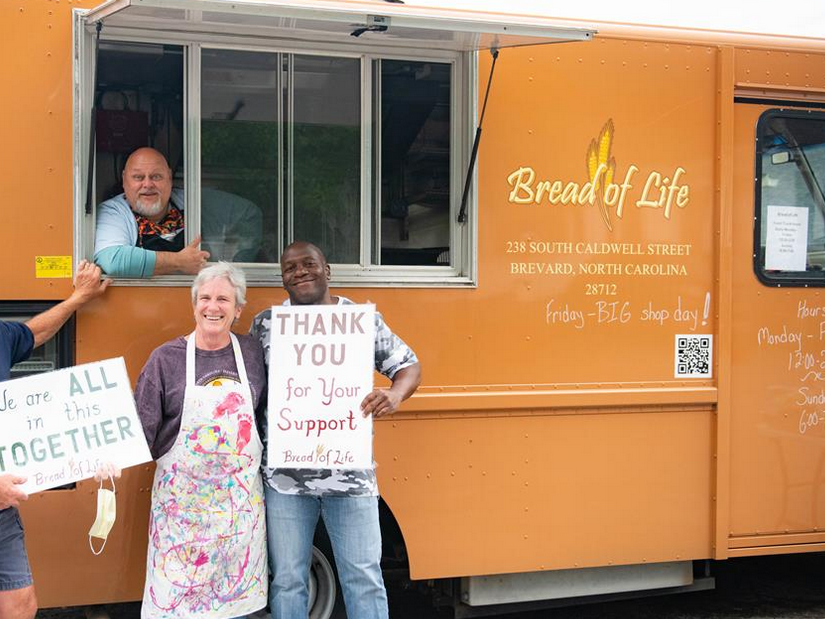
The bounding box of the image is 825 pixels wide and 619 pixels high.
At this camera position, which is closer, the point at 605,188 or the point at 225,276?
the point at 225,276

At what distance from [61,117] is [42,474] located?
1366 mm

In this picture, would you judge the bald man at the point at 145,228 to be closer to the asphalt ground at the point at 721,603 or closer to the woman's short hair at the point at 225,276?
the woman's short hair at the point at 225,276

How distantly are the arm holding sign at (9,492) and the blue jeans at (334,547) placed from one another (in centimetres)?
85

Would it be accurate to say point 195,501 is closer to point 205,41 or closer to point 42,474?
point 42,474

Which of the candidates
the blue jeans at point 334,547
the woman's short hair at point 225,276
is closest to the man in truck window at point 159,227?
the woman's short hair at point 225,276

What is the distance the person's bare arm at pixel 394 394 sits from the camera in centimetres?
327

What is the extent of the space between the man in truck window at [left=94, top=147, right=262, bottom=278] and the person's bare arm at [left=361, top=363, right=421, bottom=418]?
2.81 feet

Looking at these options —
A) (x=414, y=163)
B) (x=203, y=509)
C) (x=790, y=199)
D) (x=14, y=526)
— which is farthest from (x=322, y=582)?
(x=790, y=199)

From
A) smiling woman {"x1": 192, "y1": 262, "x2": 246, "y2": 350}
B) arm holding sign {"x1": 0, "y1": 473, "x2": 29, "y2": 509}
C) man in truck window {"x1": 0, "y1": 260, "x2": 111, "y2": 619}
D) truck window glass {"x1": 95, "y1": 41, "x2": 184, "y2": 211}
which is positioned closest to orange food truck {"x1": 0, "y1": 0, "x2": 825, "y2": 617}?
truck window glass {"x1": 95, "y1": 41, "x2": 184, "y2": 211}

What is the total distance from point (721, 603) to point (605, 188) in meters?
2.51

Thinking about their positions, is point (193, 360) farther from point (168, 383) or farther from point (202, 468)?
point (202, 468)

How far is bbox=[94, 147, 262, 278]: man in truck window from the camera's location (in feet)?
11.6

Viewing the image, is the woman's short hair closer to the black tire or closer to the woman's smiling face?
the woman's smiling face

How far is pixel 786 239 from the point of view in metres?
4.30
